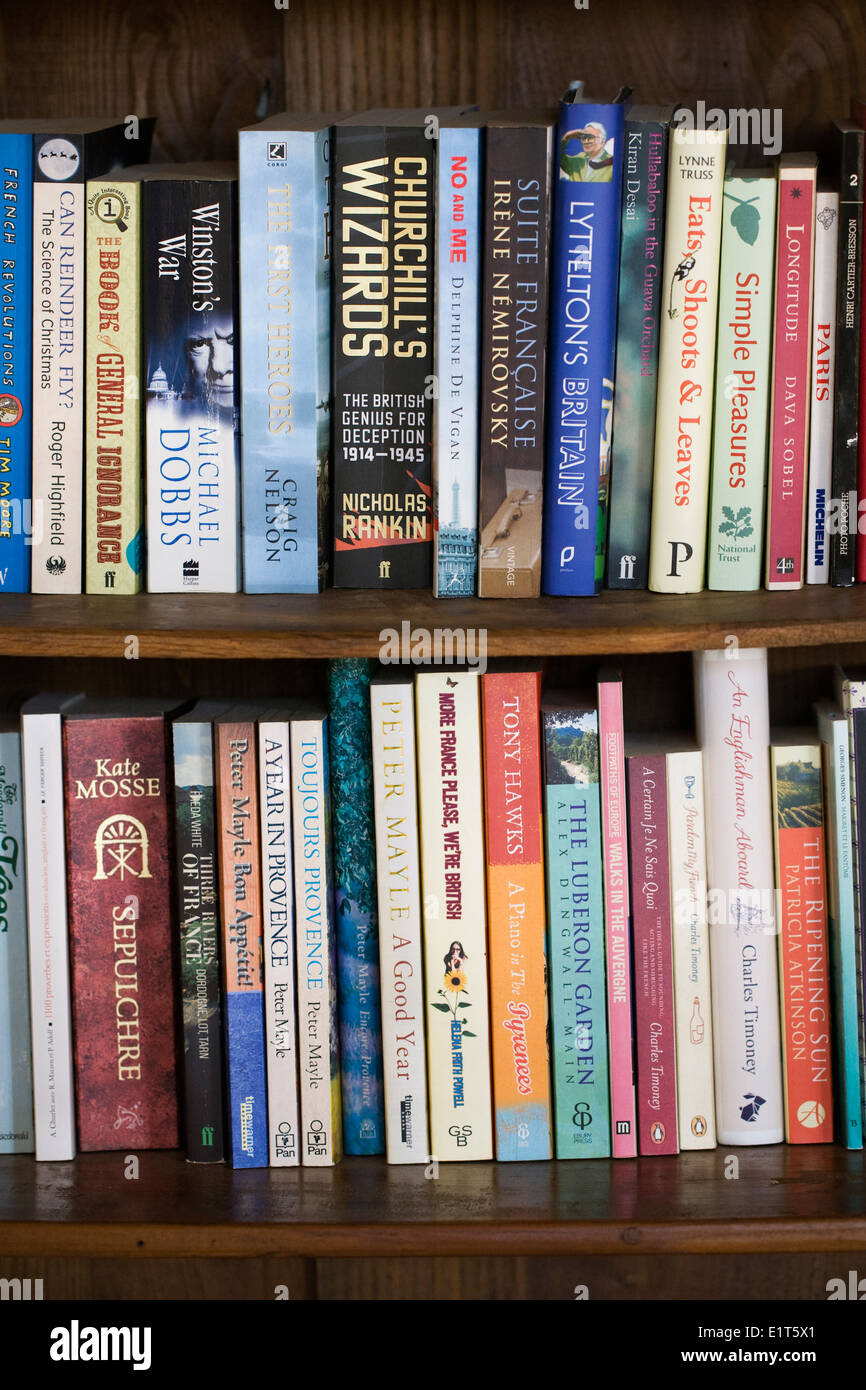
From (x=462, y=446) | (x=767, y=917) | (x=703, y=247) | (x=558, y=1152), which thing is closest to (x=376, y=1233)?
(x=558, y=1152)

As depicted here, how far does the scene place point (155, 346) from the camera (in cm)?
105

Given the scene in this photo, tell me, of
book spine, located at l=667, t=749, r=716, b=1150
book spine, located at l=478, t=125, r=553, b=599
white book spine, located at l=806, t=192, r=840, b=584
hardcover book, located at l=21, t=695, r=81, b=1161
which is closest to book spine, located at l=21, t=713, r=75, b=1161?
hardcover book, located at l=21, t=695, r=81, b=1161

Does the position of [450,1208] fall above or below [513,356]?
→ below

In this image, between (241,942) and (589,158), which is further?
(241,942)

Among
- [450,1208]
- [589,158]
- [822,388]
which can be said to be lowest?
[450,1208]

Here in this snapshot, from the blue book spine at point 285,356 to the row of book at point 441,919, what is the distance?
0.32ft

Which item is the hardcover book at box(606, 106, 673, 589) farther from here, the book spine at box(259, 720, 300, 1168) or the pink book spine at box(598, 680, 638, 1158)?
the book spine at box(259, 720, 300, 1168)

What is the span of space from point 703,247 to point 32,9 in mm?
585

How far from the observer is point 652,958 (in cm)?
112

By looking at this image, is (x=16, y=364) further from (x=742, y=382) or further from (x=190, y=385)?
(x=742, y=382)

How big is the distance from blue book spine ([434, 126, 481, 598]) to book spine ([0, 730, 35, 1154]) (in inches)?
14.3

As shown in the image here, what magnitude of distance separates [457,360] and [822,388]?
26cm

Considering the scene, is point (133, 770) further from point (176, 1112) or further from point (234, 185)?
point (234, 185)

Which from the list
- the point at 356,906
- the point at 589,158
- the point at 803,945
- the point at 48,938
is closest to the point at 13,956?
the point at 48,938
